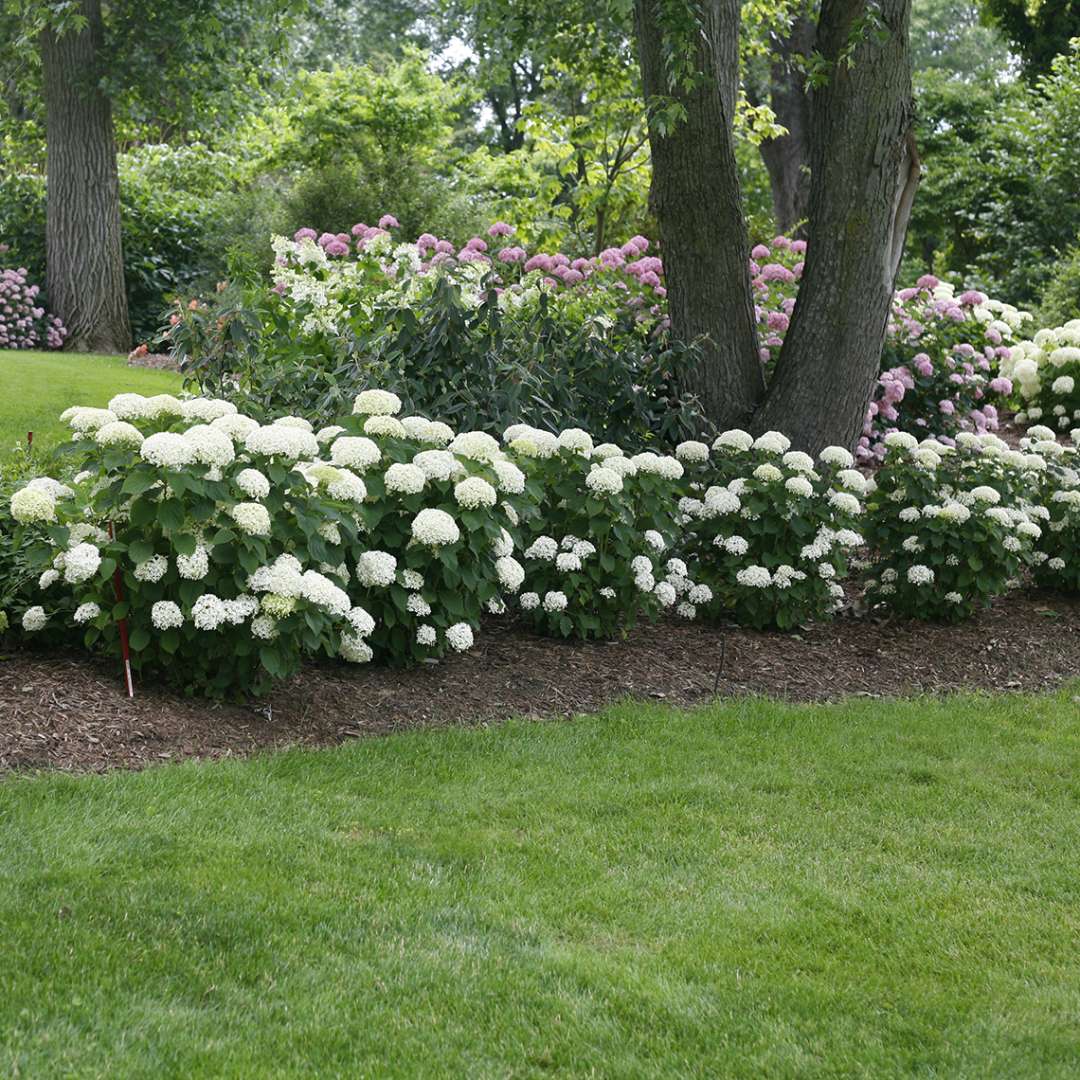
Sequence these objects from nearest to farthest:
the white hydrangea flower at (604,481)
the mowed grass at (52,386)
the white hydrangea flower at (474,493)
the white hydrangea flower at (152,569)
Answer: the white hydrangea flower at (152,569)
the white hydrangea flower at (474,493)
the white hydrangea flower at (604,481)
the mowed grass at (52,386)

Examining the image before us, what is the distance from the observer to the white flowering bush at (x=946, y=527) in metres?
6.69


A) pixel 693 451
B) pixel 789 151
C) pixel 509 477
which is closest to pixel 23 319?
pixel 693 451

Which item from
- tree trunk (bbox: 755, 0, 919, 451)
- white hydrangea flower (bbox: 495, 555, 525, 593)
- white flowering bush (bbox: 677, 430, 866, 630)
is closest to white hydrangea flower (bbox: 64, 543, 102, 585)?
white hydrangea flower (bbox: 495, 555, 525, 593)

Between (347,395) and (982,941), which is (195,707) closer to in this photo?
(347,395)

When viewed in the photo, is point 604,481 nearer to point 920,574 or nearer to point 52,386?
point 920,574

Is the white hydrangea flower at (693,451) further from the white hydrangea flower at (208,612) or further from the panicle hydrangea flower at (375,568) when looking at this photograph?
the white hydrangea flower at (208,612)

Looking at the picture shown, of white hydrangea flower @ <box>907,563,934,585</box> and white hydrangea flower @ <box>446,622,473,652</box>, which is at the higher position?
white hydrangea flower @ <box>907,563,934,585</box>

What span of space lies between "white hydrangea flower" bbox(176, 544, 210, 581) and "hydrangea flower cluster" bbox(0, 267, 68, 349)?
10.4 meters

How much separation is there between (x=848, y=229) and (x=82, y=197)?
9.96m

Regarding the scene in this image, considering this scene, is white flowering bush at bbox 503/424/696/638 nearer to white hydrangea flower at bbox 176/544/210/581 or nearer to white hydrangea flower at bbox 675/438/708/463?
white hydrangea flower at bbox 675/438/708/463

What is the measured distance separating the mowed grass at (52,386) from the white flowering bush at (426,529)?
3.27m

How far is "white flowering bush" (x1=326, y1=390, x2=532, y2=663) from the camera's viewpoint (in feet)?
16.6

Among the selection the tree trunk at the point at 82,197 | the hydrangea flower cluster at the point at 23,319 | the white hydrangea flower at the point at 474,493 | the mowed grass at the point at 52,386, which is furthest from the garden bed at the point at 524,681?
the tree trunk at the point at 82,197

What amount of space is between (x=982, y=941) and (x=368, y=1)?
133 ft
